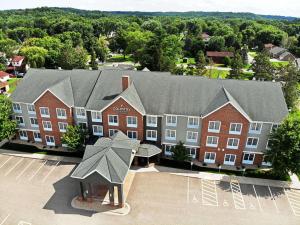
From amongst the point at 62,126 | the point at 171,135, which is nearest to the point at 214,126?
the point at 171,135

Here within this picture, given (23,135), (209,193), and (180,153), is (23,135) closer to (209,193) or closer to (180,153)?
(180,153)

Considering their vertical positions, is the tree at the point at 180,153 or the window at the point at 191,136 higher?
the window at the point at 191,136

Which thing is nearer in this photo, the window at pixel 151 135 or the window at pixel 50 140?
the window at pixel 151 135

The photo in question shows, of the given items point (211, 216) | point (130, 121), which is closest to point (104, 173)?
point (130, 121)

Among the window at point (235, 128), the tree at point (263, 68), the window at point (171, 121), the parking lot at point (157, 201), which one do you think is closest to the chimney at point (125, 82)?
the window at point (171, 121)

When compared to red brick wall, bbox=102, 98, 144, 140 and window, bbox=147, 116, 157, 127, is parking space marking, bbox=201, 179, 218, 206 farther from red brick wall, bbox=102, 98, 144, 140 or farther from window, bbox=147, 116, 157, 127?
red brick wall, bbox=102, 98, 144, 140

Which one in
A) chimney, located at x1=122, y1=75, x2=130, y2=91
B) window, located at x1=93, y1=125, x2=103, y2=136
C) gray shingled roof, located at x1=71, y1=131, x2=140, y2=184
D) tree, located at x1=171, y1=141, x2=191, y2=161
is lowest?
tree, located at x1=171, y1=141, x2=191, y2=161

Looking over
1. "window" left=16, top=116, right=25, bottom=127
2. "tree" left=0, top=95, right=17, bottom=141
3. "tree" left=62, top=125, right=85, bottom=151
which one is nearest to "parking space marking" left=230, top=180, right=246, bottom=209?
"tree" left=62, top=125, right=85, bottom=151

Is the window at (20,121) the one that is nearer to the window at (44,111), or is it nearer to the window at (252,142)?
the window at (44,111)
